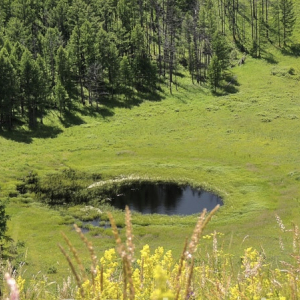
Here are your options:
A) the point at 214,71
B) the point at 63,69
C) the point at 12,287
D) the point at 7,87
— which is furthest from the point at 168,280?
the point at 214,71

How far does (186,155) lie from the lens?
7175cm

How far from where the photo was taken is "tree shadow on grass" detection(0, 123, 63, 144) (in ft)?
257

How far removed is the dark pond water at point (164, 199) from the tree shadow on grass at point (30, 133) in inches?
1121

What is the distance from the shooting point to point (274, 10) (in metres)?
131

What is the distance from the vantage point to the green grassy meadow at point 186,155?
43.7 meters

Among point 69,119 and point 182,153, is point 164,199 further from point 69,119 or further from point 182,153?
point 69,119

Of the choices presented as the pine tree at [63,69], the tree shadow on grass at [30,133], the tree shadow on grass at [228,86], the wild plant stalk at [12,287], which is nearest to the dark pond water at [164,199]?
the tree shadow on grass at [30,133]

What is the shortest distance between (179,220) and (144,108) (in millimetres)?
50970

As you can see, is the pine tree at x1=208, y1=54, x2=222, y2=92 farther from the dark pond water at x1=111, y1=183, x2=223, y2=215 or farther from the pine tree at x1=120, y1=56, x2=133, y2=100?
the dark pond water at x1=111, y1=183, x2=223, y2=215

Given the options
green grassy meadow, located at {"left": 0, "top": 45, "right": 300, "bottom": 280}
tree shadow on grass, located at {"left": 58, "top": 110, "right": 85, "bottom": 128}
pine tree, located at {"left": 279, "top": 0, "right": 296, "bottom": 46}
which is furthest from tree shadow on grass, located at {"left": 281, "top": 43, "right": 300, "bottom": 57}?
tree shadow on grass, located at {"left": 58, "top": 110, "right": 85, "bottom": 128}

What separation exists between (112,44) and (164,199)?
55.9 m

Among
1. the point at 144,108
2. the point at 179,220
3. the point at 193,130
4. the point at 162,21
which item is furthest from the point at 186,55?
the point at 179,220

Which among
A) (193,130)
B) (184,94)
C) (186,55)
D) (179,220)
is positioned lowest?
(179,220)

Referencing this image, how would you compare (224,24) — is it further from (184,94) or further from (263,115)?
(263,115)
